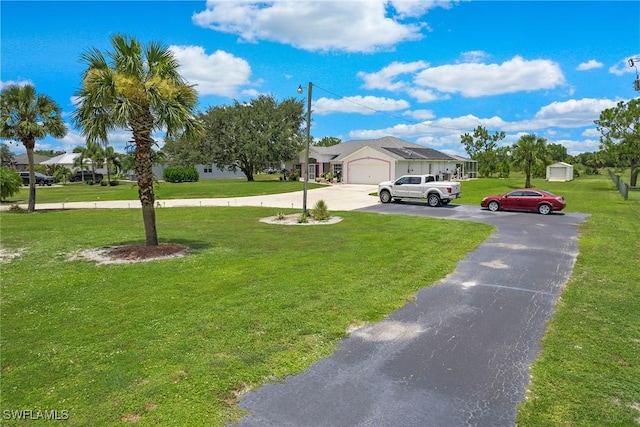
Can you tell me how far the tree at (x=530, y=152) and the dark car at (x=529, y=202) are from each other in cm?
2500

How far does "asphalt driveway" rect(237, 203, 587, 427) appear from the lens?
4.35 m

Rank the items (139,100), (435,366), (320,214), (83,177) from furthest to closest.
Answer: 1. (83,177)
2. (320,214)
3. (139,100)
4. (435,366)

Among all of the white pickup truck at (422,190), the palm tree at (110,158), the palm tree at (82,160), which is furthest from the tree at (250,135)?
the white pickup truck at (422,190)

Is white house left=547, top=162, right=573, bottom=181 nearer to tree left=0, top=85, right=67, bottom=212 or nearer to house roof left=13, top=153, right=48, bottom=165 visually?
tree left=0, top=85, right=67, bottom=212

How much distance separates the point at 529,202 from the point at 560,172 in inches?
2116

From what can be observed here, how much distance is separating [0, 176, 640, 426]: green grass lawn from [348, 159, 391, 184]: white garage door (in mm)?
31555

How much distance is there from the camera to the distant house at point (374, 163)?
150ft

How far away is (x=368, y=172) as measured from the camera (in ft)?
154

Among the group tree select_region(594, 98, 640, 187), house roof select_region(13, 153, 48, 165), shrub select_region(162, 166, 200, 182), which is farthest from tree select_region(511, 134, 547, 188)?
house roof select_region(13, 153, 48, 165)

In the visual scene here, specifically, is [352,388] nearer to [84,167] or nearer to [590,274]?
[590,274]

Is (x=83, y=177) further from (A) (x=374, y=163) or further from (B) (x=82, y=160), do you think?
(A) (x=374, y=163)

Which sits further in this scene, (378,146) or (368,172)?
(378,146)

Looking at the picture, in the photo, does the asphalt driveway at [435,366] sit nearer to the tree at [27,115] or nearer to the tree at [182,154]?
the tree at [27,115]

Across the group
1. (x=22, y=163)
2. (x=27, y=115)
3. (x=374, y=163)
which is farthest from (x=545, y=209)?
(x=22, y=163)
